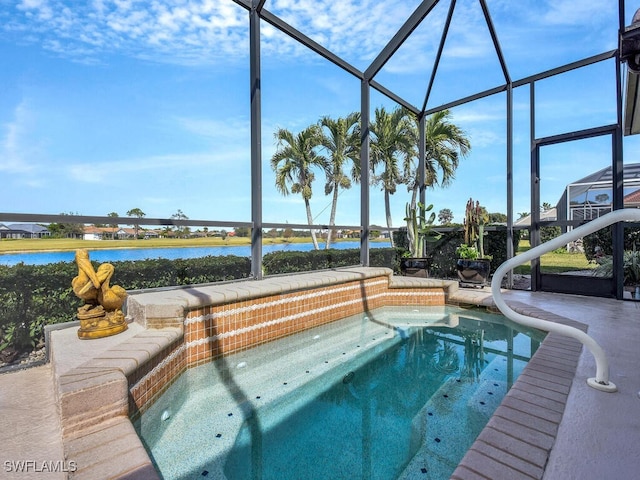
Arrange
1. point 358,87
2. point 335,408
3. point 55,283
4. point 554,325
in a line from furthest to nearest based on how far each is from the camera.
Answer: point 358,87, point 55,283, point 335,408, point 554,325

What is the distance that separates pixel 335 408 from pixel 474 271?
16.1 ft

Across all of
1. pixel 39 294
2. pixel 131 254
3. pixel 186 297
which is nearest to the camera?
pixel 39 294

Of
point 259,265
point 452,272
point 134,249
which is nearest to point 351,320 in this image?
point 259,265

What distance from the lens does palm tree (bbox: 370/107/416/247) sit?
10688mm

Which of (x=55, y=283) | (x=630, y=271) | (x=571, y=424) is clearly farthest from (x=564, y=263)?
(x=55, y=283)

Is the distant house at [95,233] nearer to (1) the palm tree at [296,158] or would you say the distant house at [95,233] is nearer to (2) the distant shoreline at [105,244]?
(2) the distant shoreline at [105,244]

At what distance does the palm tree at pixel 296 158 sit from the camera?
12617 millimetres

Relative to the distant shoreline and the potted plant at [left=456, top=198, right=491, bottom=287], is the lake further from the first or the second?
the potted plant at [left=456, top=198, right=491, bottom=287]

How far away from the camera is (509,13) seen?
5434 mm

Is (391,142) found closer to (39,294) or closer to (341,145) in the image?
(341,145)

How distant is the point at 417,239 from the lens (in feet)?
22.3

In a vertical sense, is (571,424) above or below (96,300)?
below

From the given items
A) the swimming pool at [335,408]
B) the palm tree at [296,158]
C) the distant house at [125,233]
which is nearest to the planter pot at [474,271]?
the swimming pool at [335,408]

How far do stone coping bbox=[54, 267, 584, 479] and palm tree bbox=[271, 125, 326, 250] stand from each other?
10.4 m
